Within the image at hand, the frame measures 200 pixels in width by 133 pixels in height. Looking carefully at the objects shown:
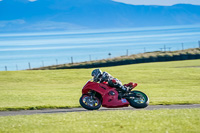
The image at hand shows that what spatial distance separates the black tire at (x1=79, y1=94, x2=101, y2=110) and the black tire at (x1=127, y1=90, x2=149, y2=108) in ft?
4.38

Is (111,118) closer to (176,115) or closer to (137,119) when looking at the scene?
(137,119)

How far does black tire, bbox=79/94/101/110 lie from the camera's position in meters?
15.3

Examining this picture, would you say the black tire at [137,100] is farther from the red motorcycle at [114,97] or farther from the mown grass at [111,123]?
the mown grass at [111,123]

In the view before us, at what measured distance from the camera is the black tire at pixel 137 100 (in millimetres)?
15025

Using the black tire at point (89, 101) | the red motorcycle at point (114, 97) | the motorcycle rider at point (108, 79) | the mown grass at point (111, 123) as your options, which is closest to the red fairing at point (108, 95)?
the red motorcycle at point (114, 97)

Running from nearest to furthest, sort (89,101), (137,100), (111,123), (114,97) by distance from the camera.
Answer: (111,123) < (114,97) < (137,100) < (89,101)

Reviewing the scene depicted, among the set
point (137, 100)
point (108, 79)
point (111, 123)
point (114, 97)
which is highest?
point (108, 79)

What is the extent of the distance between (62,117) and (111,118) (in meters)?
1.84

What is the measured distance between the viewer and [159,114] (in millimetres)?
13102

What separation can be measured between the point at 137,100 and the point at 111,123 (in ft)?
13.2

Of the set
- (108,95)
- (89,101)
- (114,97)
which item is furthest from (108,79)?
(89,101)

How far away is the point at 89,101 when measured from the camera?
15344 mm

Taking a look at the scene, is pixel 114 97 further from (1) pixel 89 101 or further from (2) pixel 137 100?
(1) pixel 89 101

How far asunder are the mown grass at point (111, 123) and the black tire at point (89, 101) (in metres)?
1.96
